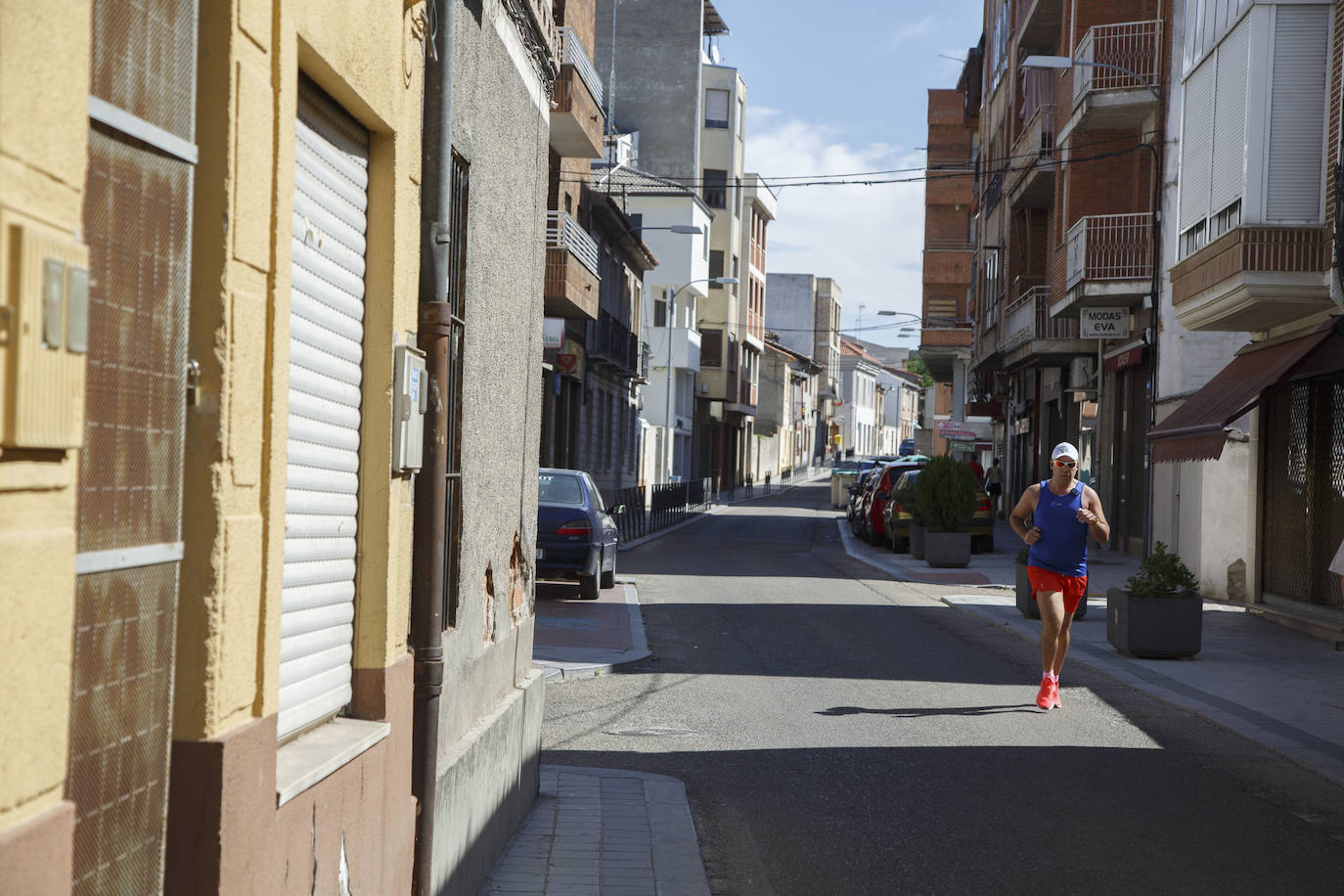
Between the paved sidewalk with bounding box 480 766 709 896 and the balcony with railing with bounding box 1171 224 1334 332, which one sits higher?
the balcony with railing with bounding box 1171 224 1334 332

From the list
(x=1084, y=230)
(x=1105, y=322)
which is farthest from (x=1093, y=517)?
(x=1105, y=322)

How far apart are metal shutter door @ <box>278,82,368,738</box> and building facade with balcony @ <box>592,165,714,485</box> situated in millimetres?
50461

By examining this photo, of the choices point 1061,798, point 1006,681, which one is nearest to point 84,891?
point 1061,798

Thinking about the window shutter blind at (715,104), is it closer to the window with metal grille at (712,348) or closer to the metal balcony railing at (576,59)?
the window with metal grille at (712,348)

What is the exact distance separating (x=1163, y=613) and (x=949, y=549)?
1313 cm

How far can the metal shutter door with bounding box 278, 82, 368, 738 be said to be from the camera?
4.21 meters

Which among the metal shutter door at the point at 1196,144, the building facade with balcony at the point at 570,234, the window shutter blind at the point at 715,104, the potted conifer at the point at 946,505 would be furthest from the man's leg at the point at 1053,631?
the window shutter blind at the point at 715,104

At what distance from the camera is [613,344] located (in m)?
44.7

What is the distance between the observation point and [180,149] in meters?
3.10

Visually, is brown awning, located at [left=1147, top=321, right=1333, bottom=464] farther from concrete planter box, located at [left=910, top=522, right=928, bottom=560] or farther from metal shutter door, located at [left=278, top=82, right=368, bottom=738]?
metal shutter door, located at [left=278, top=82, right=368, bottom=738]

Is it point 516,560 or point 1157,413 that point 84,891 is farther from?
point 1157,413

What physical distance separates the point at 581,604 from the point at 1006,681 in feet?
23.8

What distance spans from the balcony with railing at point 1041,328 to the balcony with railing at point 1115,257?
14.9ft

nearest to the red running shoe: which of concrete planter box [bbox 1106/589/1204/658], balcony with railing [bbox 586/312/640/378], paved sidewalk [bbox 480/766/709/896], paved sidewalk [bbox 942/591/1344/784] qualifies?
paved sidewalk [bbox 942/591/1344/784]
